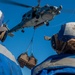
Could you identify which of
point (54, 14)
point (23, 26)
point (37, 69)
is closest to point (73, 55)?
point (37, 69)

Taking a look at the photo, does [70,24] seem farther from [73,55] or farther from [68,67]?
[68,67]

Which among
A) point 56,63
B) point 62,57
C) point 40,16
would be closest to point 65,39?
point 62,57

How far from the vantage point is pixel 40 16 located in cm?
2444

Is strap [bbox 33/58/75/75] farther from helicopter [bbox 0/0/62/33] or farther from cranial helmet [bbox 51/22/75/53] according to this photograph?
helicopter [bbox 0/0/62/33]

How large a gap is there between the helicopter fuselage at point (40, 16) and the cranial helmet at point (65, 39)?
2113 centimetres

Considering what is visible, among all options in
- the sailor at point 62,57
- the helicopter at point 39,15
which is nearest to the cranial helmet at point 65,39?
the sailor at point 62,57

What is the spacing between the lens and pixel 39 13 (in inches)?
975

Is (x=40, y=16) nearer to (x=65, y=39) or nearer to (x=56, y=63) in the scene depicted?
(x=65, y=39)

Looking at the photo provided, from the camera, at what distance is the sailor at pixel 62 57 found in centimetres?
232

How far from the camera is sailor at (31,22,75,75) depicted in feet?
7.62

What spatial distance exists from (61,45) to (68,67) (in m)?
0.43

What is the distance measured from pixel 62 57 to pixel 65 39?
254 mm

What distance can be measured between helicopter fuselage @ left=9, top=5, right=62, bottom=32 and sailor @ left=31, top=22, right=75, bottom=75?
69.4 feet

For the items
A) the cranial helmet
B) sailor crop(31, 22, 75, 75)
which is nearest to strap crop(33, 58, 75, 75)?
sailor crop(31, 22, 75, 75)
